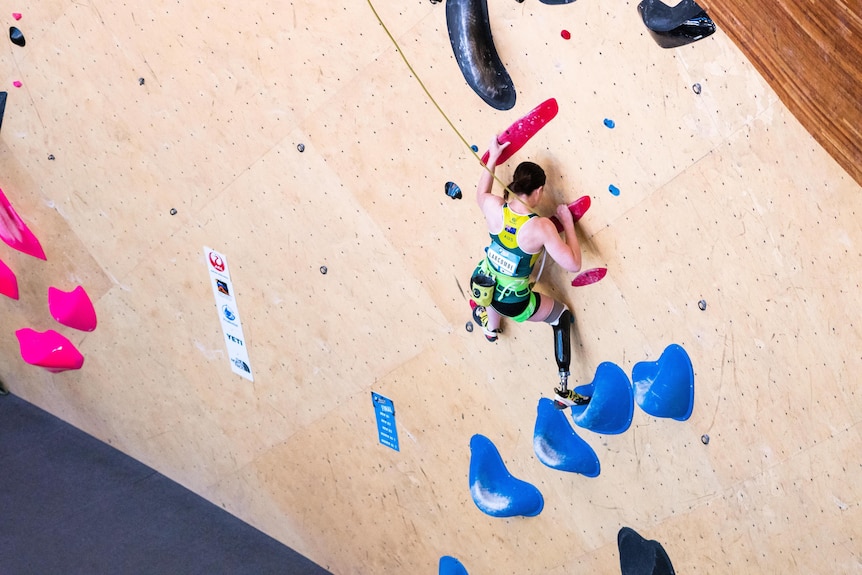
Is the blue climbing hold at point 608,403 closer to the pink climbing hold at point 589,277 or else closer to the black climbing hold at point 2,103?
the pink climbing hold at point 589,277

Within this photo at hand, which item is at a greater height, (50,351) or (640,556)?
(50,351)

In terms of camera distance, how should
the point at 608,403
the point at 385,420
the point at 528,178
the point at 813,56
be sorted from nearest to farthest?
the point at 813,56 < the point at 528,178 < the point at 608,403 < the point at 385,420

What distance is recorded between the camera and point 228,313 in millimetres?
3957

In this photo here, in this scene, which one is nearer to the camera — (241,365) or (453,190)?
(453,190)

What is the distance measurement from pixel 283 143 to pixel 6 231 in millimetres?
1922

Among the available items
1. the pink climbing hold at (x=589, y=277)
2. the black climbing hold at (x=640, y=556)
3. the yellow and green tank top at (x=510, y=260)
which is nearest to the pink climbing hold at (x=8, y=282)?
the yellow and green tank top at (x=510, y=260)

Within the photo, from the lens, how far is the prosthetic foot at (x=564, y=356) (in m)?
2.92

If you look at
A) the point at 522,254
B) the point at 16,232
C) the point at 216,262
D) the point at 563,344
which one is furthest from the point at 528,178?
the point at 16,232

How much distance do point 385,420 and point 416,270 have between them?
765mm

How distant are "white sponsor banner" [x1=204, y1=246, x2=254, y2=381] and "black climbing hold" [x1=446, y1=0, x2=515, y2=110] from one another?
153 cm

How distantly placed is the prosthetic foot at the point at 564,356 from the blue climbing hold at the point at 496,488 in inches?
19.8

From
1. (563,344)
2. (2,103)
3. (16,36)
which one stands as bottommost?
(563,344)

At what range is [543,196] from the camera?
2770 mm

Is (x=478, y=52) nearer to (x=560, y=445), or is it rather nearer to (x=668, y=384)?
(x=668, y=384)
